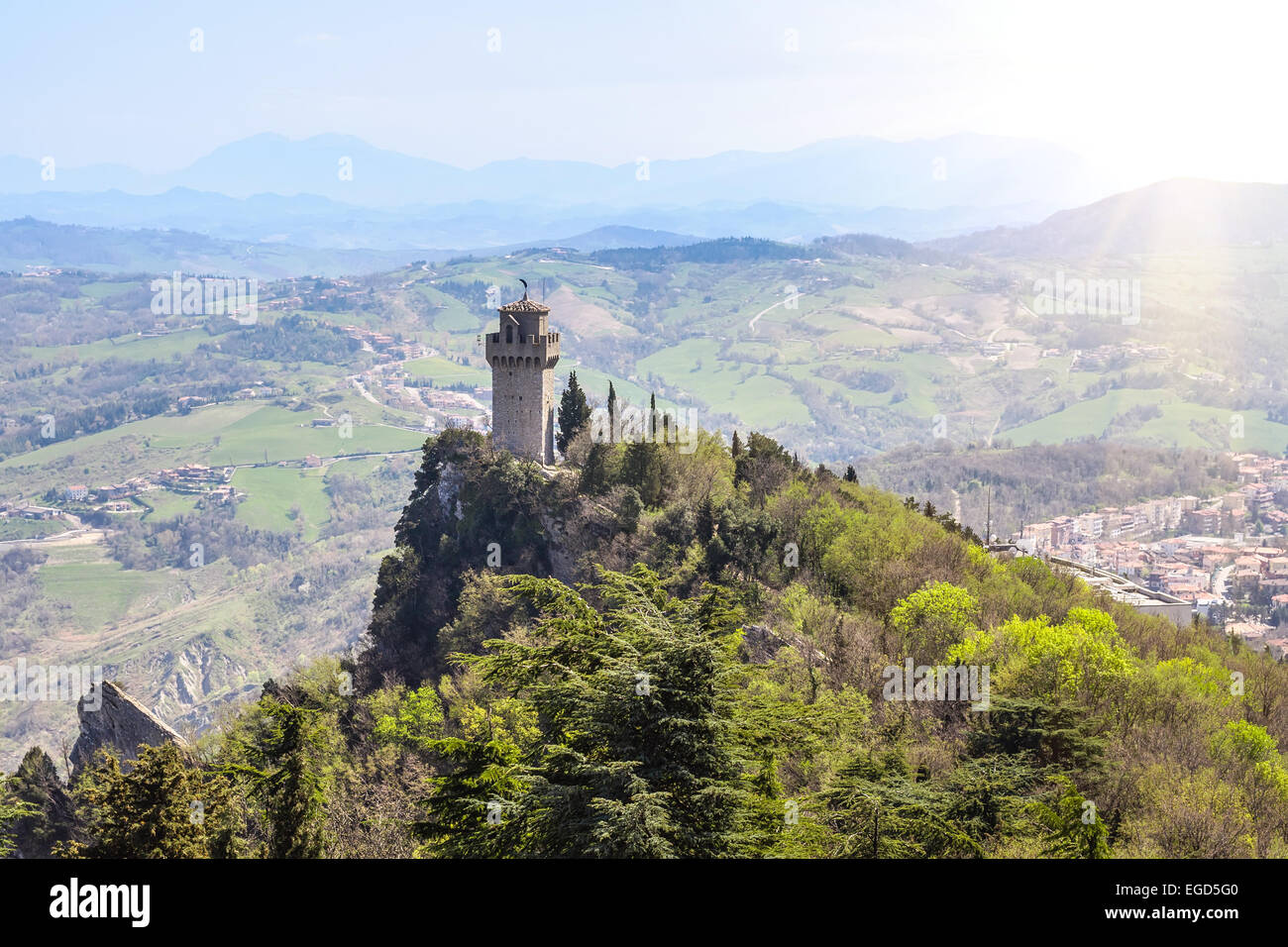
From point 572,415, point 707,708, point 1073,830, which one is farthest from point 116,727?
point 1073,830

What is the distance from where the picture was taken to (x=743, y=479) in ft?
159

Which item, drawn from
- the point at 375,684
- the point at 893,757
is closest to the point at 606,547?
the point at 375,684

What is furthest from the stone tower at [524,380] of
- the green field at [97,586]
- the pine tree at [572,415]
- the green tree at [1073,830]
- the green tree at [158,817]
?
the green field at [97,586]

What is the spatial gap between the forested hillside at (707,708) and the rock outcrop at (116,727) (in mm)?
1671

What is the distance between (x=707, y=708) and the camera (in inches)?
581

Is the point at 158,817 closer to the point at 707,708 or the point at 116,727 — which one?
the point at 707,708

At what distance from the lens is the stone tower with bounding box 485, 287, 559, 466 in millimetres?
51000

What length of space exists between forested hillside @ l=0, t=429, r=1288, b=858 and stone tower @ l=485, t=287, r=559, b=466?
1567 mm

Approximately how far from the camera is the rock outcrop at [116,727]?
127 ft

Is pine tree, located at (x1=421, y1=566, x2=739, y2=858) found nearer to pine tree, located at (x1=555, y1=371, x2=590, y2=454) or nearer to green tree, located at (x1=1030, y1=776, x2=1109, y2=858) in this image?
green tree, located at (x1=1030, y1=776, x2=1109, y2=858)

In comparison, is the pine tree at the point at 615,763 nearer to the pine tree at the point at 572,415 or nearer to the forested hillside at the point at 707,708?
the forested hillside at the point at 707,708

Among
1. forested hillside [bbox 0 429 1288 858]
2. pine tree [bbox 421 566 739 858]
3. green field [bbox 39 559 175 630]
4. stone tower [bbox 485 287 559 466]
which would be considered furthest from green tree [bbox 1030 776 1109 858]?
green field [bbox 39 559 175 630]

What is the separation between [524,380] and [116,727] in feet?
77.5
